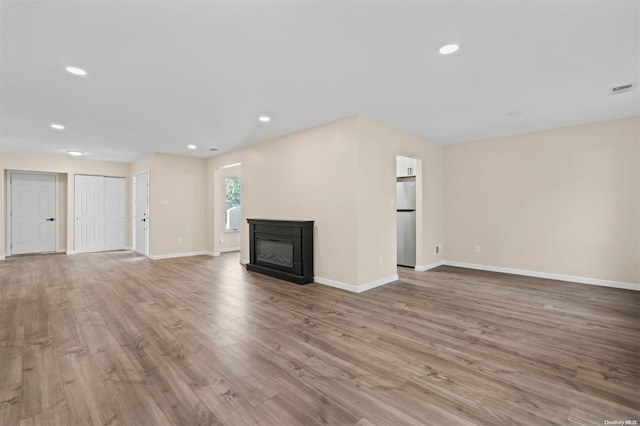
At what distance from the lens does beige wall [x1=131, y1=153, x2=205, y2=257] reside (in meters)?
6.88

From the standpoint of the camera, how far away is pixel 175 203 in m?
7.22

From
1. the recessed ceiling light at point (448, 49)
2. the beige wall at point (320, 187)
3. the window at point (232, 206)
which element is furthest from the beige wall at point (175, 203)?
the recessed ceiling light at point (448, 49)

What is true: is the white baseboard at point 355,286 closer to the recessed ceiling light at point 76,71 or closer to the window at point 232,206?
the recessed ceiling light at point 76,71

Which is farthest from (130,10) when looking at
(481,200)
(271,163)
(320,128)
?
(481,200)

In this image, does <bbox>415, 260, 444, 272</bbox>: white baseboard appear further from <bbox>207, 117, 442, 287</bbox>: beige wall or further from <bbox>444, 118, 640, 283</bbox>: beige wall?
<bbox>444, 118, 640, 283</bbox>: beige wall

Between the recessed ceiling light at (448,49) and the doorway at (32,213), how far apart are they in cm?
965

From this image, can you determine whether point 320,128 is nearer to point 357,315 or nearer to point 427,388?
point 357,315

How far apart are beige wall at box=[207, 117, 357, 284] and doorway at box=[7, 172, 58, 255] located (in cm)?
616

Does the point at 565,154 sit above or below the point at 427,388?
above

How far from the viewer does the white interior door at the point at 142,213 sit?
7.21 metres

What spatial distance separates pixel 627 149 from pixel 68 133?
878 cm

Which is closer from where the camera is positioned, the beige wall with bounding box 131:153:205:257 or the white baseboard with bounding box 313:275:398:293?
the white baseboard with bounding box 313:275:398:293

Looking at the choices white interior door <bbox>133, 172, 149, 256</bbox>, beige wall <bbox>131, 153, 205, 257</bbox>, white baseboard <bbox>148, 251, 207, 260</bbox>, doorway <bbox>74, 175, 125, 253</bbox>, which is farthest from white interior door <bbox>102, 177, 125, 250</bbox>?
white baseboard <bbox>148, 251, 207, 260</bbox>

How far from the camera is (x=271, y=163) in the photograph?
5434mm
